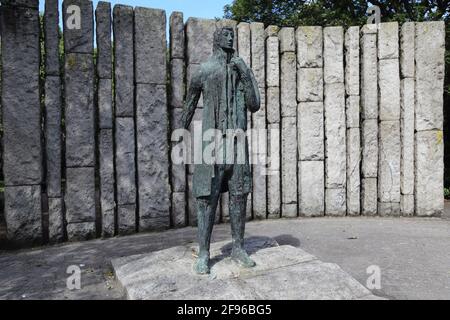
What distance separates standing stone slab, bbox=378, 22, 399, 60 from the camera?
710 centimetres

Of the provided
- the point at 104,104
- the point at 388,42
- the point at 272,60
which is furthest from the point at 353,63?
the point at 104,104

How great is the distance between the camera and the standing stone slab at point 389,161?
23.5 ft

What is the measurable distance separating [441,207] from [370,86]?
2.50m

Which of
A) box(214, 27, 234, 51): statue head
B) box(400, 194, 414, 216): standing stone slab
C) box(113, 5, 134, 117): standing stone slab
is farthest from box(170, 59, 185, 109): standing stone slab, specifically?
box(400, 194, 414, 216): standing stone slab

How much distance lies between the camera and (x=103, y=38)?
611 cm

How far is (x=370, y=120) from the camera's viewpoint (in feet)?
23.5

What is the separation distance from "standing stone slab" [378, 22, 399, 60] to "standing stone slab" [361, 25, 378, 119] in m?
0.10

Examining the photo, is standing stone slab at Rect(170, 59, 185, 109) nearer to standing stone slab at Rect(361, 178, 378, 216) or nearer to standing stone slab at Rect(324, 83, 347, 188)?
standing stone slab at Rect(324, 83, 347, 188)

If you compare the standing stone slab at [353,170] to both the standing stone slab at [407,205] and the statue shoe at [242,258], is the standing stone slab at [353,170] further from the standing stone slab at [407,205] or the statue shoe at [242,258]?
the statue shoe at [242,258]

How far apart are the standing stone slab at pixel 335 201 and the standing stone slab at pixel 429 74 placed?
5.82ft

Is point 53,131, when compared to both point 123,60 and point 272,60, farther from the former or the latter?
point 272,60

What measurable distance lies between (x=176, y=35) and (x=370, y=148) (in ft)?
12.7

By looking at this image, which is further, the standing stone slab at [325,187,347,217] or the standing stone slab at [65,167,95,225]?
the standing stone slab at [325,187,347,217]

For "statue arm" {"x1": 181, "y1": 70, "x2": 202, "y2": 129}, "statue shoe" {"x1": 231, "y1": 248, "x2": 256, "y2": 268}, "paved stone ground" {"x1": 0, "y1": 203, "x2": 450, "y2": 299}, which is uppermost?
"statue arm" {"x1": 181, "y1": 70, "x2": 202, "y2": 129}
